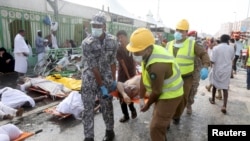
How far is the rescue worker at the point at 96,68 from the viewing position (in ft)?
10.7

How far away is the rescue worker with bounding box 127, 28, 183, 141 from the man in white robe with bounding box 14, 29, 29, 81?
20.3 ft

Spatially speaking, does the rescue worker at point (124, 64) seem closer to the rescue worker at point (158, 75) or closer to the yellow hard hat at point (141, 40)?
the rescue worker at point (158, 75)

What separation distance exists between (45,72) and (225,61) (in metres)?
5.63

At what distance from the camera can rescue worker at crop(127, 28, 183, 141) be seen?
2521 mm

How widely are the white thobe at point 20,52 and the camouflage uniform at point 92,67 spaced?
5.34 metres

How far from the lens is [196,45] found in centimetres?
414

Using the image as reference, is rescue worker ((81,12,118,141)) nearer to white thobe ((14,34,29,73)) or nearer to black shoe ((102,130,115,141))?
black shoe ((102,130,115,141))

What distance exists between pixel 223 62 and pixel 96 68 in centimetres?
333

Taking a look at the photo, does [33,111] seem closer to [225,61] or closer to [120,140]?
[120,140]

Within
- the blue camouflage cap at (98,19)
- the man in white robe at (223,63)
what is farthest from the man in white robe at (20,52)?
the man in white robe at (223,63)

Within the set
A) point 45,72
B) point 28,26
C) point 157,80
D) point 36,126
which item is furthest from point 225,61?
point 28,26

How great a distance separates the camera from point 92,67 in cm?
327

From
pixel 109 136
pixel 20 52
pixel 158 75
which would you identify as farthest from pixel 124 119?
pixel 20 52

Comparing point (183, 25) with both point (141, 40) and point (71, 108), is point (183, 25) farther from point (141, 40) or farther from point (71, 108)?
point (71, 108)
